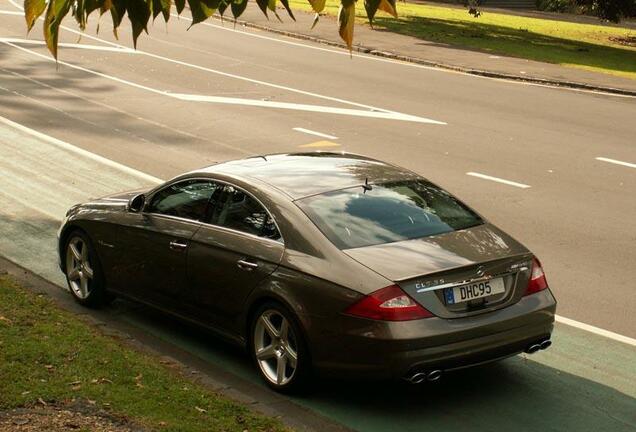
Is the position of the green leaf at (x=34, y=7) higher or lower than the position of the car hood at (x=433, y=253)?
higher

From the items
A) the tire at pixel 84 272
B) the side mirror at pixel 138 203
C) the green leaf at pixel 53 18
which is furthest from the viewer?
the tire at pixel 84 272

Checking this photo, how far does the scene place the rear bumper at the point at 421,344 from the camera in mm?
7297

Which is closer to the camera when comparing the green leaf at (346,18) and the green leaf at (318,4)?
the green leaf at (318,4)

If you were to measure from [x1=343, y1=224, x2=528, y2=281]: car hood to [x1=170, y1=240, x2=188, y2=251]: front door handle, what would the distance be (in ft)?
5.37

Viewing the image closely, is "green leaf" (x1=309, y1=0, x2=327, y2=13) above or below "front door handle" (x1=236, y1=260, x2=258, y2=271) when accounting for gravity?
above

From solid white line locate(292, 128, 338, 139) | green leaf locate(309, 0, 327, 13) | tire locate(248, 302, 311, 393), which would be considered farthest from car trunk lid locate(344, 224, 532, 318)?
solid white line locate(292, 128, 338, 139)

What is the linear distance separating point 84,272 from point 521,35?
99.1ft

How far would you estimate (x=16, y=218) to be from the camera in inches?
542

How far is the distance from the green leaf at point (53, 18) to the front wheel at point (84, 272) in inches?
197

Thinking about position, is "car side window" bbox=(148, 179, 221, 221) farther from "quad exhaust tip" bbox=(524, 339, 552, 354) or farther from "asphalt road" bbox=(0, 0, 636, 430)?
"quad exhaust tip" bbox=(524, 339, 552, 354)

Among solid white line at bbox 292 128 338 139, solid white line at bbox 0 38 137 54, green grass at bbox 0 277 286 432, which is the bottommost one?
solid white line at bbox 0 38 137 54

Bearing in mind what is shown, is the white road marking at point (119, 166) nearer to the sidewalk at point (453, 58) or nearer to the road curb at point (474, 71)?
the road curb at point (474, 71)

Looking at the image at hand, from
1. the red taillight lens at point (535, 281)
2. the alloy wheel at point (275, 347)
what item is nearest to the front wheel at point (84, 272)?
the alloy wheel at point (275, 347)

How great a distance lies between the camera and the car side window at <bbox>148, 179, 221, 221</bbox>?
29.6ft
